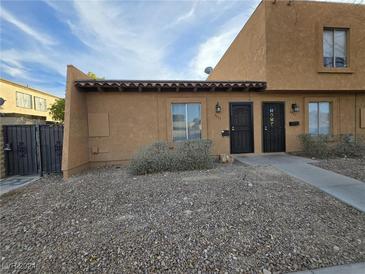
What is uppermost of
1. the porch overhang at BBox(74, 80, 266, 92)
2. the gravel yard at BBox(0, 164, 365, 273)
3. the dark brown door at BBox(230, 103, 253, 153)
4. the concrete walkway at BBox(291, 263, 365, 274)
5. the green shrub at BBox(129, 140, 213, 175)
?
the porch overhang at BBox(74, 80, 266, 92)

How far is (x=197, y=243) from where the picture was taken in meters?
2.69

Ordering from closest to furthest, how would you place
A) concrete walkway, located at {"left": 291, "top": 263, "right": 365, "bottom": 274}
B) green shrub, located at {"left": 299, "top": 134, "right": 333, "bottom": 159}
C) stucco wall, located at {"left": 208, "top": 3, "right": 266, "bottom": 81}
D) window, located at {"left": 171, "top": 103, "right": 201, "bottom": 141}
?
1. concrete walkway, located at {"left": 291, "top": 263, "right": 365, "bottom": 274}
2. green shrub, located at {"left": 299, "top": 134, "right": 333, "bottom": 159}
3. stucco wall, located at {"left": 208, "top": 3, "right": 266, "bottom": 81}
4. window, located at {"left": 171, "top": 103, "right": 201, "bottom": 141}

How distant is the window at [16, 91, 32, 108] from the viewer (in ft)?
72.6

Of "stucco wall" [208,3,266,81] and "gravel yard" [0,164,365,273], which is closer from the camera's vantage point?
"gravel yard" [0,164,365,273]

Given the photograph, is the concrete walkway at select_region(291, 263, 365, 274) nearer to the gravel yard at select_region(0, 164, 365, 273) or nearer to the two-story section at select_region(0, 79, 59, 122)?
the gravel yard at select_region(0, 164, 365, 273)

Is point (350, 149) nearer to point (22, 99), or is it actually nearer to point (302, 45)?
point (302, 45)

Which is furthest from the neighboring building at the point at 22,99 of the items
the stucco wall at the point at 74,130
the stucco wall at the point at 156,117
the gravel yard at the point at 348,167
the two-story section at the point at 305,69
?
the gravel yard at the point at 348,167

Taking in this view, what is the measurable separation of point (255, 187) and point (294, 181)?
1277mm

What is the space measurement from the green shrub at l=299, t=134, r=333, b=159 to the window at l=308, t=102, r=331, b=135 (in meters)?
1.29

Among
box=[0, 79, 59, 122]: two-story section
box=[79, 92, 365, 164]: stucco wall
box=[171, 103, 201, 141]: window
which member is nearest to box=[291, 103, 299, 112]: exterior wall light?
box=[79, 92, 365, 164]: stucco wall

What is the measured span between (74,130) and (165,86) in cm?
360

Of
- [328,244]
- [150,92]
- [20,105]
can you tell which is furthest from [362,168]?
[20,105]

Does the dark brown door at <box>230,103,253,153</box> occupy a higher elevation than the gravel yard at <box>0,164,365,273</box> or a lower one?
higher

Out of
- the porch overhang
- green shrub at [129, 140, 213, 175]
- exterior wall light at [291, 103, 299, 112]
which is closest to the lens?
green shrub at [129, 140, 213, 175]
